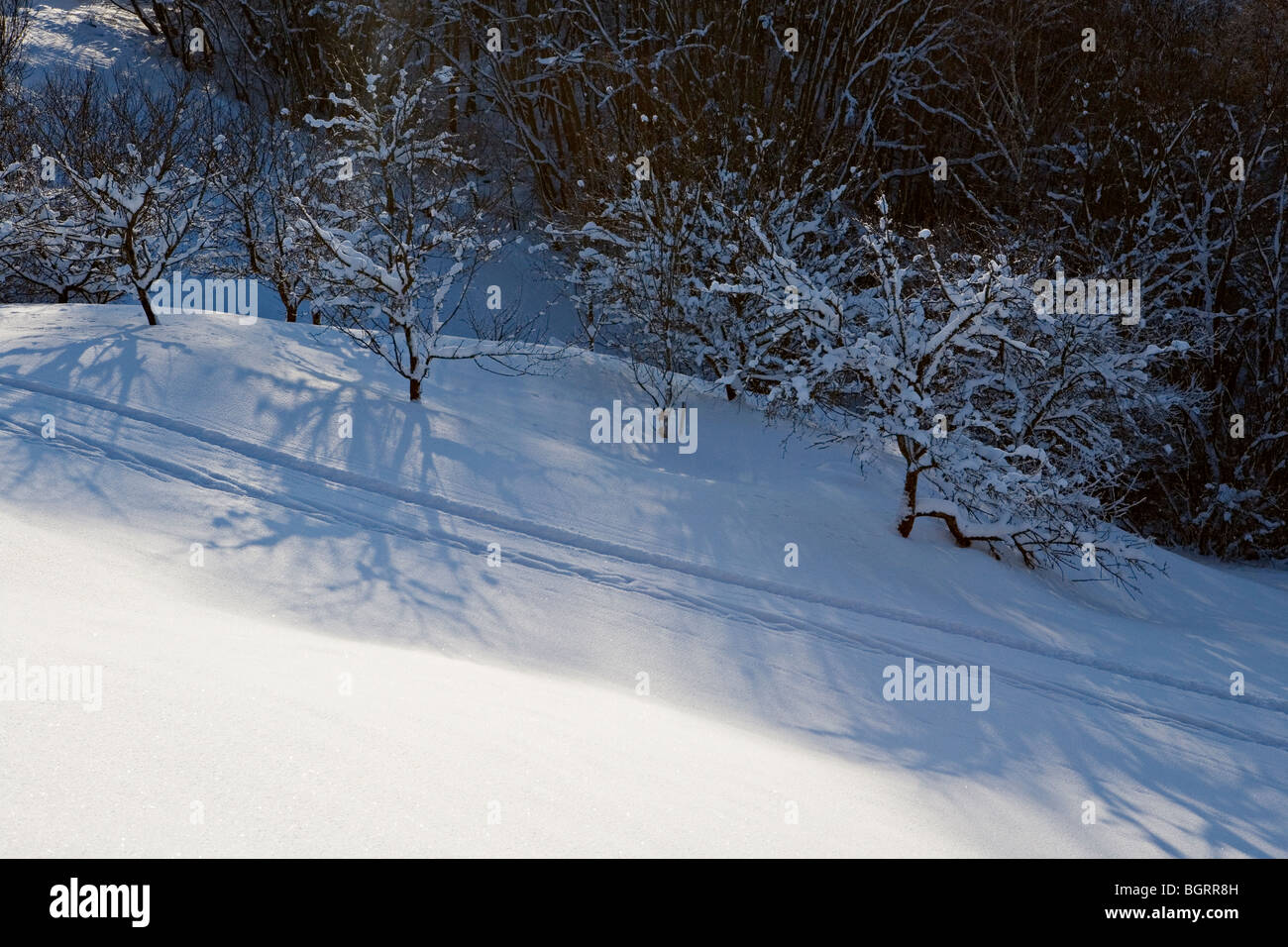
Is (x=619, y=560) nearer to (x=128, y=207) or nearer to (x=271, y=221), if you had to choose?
(x=128, y=207)

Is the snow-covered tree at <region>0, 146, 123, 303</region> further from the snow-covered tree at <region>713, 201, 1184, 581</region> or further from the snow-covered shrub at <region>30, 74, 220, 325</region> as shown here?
the snow-covered tree at <region>713, 201, 1184, 581</region>

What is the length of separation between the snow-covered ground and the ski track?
0.16 feet

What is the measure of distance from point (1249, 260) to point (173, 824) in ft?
77.7

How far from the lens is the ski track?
9102mm

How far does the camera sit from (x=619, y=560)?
34.0 feet

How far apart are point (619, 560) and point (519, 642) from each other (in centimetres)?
225

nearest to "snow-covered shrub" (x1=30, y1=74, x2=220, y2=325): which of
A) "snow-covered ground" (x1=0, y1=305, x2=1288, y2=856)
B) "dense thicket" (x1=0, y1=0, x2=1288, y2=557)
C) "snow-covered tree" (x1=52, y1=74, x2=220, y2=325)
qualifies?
"snow-covered tree" (x1=52, y1=74, x2=220, y2=325)

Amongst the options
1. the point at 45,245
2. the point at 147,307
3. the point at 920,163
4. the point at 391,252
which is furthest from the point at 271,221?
the point at 920,163

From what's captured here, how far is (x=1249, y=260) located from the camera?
67.8 ft

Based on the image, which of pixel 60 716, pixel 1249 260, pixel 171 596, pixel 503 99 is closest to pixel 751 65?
pixel 503 99

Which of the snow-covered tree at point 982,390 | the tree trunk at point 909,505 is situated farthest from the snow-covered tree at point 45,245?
the tree trunk at point 909,505

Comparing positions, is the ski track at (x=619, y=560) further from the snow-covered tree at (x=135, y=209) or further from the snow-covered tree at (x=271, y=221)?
Answer: the snow-covered tree at (x=271, y=221)

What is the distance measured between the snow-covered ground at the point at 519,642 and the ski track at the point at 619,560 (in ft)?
0.16

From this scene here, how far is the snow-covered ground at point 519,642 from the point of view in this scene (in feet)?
13.4
